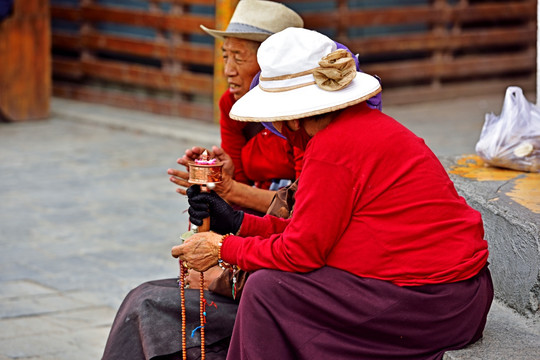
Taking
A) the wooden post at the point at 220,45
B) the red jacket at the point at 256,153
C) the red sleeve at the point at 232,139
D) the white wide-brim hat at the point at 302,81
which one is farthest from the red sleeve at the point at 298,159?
the wooden post at the point at 220,45

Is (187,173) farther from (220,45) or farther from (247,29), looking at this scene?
(220,45)

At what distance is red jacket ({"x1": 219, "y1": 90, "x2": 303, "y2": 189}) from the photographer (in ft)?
11.2

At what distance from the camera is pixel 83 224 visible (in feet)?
17.4

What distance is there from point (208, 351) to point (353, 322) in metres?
0.66

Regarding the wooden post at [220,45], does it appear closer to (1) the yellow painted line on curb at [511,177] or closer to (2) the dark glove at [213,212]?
(1) the yellow painted line on curb at [511,177]

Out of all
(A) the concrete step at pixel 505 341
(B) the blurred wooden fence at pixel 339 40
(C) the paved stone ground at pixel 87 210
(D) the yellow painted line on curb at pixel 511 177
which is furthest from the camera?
(B) the blurred wooden fence at pixel 339 40

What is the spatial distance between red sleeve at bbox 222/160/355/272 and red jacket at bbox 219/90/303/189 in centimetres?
92

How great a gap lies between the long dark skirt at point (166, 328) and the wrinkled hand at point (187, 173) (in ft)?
1.33

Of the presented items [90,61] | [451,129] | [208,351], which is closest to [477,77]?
[451,129]

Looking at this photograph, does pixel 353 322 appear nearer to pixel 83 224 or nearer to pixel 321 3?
pixel 83 224

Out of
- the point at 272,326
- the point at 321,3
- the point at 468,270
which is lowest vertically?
the point at 272,326

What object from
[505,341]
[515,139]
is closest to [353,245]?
[505,341]

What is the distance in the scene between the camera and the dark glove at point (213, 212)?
8.77 feet

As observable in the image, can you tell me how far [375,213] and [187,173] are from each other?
1112mm
